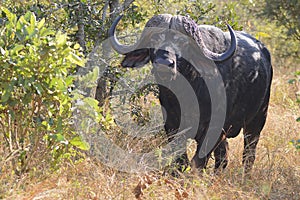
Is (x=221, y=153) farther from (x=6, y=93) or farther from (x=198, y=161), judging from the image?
(x=6, y=93)

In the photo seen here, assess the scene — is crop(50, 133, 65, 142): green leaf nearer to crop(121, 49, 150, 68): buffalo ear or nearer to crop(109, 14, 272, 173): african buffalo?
crop(109, 14, 272, 173): african buffalo

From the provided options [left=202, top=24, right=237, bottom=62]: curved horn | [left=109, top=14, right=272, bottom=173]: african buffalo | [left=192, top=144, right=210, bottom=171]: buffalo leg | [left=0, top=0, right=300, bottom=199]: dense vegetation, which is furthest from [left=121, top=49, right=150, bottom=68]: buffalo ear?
[left=192, top=144, right=210, bottom=171]: buffalo leg

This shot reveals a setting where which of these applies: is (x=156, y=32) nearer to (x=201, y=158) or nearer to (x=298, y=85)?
(x=201, y=158)

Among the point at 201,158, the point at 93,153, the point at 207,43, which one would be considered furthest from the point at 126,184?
the point at 207,43

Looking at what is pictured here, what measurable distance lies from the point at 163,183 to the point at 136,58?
1290 mm

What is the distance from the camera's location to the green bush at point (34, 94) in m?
3.69

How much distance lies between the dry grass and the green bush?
17cm

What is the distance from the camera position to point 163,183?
4234 mm

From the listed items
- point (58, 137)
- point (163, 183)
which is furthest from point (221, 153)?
point (58, 137)

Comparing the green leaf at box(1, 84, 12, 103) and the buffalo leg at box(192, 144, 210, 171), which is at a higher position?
the green leaf at box(1, 84, 12, 103)

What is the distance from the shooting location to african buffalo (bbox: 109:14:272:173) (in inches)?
188

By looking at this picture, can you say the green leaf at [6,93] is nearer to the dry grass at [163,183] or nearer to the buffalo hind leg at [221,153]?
the dry grass at [163,183]

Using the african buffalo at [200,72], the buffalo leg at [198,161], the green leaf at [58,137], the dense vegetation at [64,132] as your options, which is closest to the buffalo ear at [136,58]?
the african buffalo at [200,72]

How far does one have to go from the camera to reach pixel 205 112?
16.4 feet
